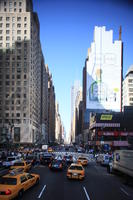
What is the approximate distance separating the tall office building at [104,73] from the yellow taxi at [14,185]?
482ft

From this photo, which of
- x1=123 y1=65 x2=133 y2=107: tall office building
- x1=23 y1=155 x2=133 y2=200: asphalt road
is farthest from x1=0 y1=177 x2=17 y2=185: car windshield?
x1=123 y1=65 x2=133 y2=107: tall office building

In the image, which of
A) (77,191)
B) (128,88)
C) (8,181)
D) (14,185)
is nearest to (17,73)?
(128,88)

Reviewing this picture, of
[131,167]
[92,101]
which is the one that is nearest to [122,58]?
[92,101]

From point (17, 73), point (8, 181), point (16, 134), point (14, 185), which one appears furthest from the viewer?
point (17, 73)

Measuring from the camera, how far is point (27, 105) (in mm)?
110062

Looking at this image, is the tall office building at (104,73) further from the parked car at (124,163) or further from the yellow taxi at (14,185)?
the yellow taxi at (14,185)

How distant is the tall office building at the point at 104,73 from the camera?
164625 millimetres

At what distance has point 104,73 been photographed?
169750 mm

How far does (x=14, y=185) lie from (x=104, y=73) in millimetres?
158113

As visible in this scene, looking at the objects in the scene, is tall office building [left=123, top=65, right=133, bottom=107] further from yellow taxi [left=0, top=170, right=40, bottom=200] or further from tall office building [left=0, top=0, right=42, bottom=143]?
yellow taxi [left=0, top=170, right=40, bottom=200]

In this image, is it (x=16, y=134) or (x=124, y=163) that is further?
(x=16, y=134)

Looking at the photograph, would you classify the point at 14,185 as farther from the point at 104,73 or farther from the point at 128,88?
the point at 104,73

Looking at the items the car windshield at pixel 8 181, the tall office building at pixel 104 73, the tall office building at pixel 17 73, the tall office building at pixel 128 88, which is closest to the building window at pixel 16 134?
the tall office building at pixel 17 73

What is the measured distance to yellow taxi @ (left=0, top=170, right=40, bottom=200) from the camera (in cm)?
1445
